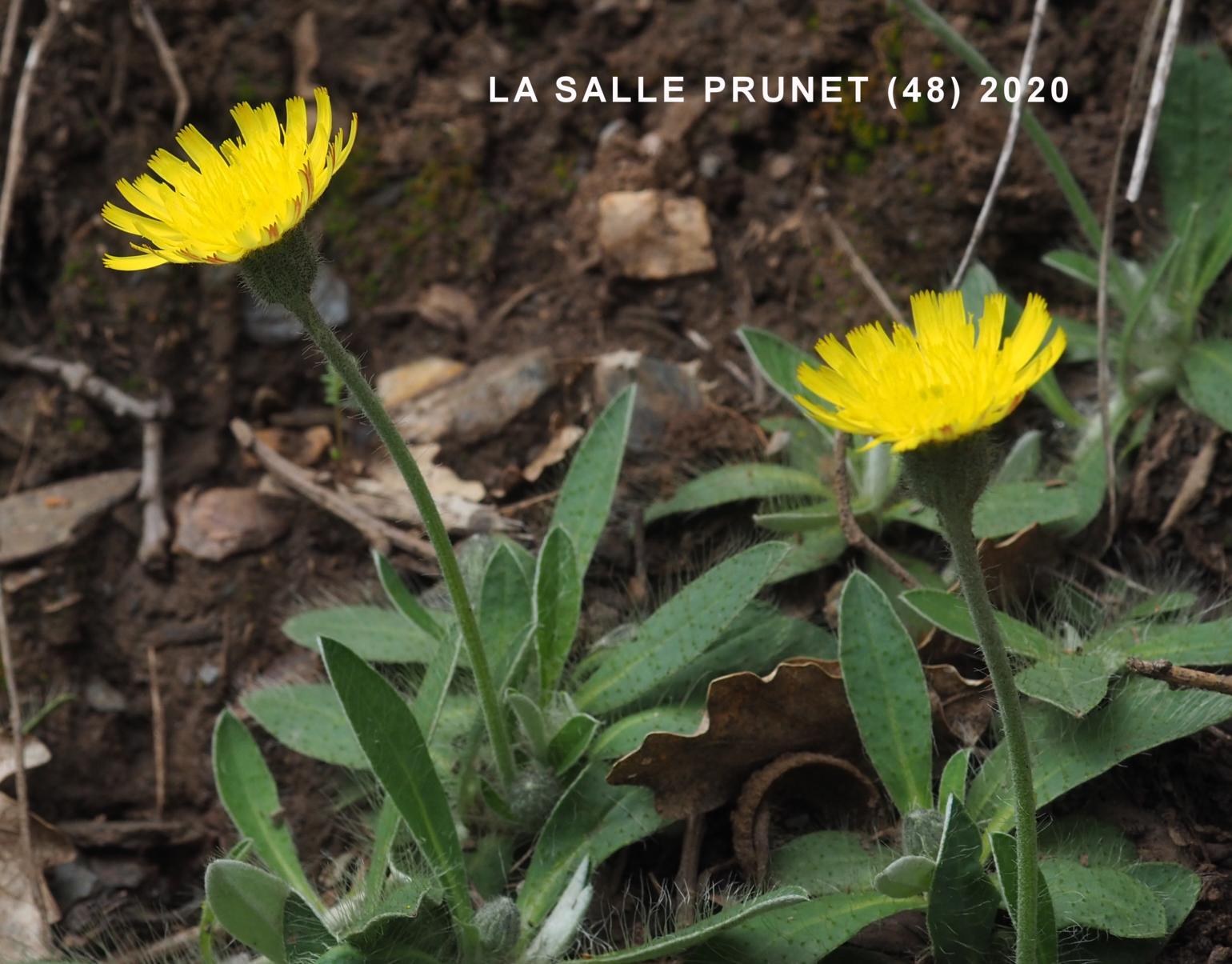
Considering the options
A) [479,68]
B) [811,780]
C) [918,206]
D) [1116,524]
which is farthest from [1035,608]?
[479,68]

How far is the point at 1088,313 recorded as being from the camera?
2.92m

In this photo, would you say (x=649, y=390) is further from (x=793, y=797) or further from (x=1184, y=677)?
(x=1184, y=677)

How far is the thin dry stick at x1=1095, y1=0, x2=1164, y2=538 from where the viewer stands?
2.41m

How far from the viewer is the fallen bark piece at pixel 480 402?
117 inches

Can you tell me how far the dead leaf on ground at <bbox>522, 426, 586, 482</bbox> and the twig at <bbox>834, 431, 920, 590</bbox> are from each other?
2.35 feet

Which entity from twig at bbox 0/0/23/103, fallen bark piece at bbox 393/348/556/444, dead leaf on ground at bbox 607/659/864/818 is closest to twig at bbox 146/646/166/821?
fallen bark piece at bbox 393/348/556/444

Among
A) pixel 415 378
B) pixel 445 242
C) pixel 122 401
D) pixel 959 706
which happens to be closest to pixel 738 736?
pixel 959 706

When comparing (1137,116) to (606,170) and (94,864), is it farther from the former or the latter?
(94,864)

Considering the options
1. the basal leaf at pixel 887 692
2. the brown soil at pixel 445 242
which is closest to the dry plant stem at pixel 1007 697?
the basal leaf at pixel 887 692

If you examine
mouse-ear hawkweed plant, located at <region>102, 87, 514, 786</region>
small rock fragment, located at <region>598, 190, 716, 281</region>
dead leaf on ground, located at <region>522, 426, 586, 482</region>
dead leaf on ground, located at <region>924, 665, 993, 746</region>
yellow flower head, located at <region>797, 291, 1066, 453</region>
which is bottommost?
dead leaf on ground, located at <region>924, 665, 993, 746</region>

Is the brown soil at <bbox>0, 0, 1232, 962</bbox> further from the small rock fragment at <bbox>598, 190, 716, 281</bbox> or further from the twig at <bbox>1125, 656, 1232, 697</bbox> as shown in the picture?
the twig at <bbox>1125, 656, 1232, 697</bbox>

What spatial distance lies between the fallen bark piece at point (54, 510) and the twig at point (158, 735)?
36 cm

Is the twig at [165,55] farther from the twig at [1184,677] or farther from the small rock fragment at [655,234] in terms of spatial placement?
the twig at [1184,677]

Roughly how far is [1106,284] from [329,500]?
1767mm
